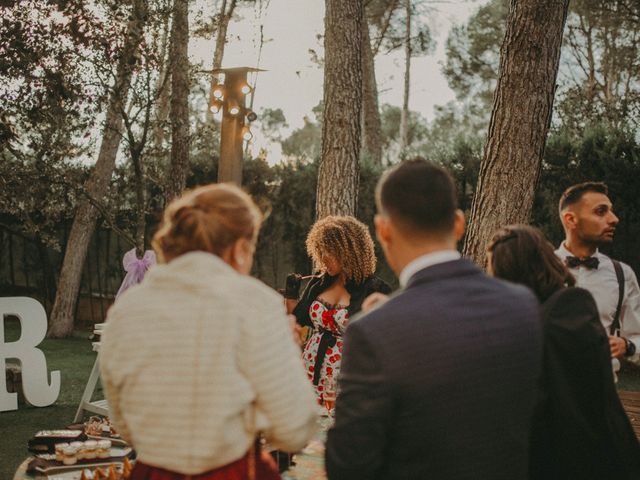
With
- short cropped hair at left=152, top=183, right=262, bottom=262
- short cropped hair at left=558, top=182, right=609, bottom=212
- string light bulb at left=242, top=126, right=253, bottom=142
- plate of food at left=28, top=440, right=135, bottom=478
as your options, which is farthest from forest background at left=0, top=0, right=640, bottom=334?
short cropped hair at left=152, top=183, right=262, bottom=262

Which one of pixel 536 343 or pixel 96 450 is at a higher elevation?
pixel 536 343

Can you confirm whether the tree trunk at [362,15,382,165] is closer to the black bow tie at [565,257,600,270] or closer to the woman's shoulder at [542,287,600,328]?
the black bow tie at [565,257,600,270]

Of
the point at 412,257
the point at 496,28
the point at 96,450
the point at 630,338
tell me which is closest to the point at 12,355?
the point at 96,450

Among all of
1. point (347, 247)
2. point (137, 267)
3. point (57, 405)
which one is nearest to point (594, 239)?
point (347, 247)

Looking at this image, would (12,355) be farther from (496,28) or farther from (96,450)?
(496,28)

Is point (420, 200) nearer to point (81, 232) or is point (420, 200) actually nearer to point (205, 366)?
point (205, 366)

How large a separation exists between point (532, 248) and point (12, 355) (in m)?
5.70

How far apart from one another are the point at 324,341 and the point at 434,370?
2935 millimetres

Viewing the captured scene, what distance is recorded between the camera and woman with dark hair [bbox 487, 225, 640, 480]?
2.29 m

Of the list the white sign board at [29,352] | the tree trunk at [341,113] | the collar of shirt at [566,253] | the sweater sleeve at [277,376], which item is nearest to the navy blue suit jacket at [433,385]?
the sweater sleeve at [277,376]

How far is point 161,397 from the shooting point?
1906mm

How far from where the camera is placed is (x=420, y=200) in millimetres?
1907

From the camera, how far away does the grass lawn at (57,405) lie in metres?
5.95

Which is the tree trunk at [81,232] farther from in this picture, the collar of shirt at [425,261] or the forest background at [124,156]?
the collar of shirt at [425,261]
